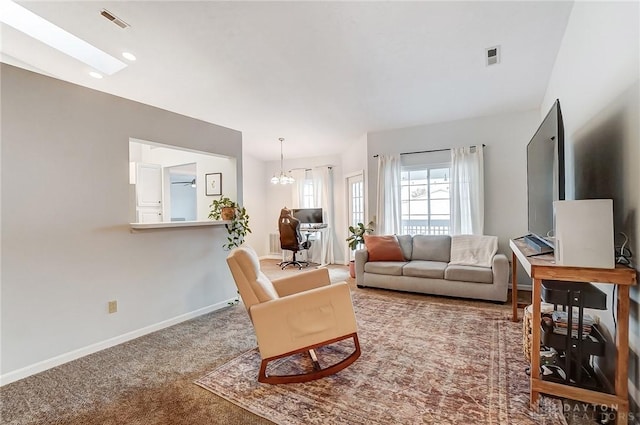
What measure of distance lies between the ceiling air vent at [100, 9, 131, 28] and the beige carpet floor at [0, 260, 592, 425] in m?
2.90

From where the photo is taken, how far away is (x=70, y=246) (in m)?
2.45

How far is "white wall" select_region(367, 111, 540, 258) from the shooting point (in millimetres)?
4316

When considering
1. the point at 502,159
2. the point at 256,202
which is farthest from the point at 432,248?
the point at 256,202

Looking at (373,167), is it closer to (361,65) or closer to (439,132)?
(439,132)

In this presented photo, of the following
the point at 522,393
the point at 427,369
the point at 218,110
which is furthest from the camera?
the point at 218,110

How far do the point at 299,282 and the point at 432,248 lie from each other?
8.48 feet

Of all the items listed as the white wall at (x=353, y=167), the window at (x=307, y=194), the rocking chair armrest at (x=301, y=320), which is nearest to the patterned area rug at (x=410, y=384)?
the rocking chair armrest at (x=301, y=320)

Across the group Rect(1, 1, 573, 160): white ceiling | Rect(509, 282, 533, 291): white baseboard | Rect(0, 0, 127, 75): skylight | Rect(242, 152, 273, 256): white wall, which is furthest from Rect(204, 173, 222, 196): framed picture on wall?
Rect(509, 282, 533, 291): white baseboard

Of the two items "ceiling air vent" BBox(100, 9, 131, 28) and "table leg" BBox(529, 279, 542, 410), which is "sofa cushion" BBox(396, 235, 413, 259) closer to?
"table leg" BBox(529, 279, 542, 410)

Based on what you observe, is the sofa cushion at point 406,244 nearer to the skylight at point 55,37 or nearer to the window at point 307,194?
the window at point 307,194

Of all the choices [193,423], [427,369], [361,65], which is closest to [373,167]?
[361,65]

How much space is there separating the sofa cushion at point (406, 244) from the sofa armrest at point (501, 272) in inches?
48.5

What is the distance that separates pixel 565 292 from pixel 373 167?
392 centimetres

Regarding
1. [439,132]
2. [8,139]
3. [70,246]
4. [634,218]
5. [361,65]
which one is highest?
[361,65]
